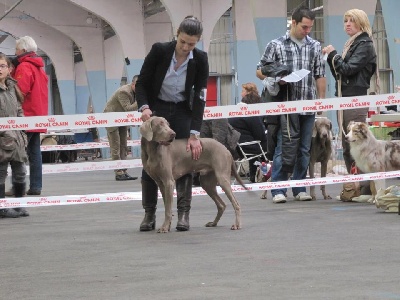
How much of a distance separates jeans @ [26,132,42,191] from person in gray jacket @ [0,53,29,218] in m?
1.67

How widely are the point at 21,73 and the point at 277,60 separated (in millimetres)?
3114

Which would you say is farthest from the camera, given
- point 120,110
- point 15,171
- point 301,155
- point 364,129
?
point 120,110

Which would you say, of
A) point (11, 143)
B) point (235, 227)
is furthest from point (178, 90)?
point (11, 143)

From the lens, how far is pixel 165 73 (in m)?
8.62

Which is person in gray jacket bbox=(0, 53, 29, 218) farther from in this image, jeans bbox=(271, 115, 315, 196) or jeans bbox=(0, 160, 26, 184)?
jeans bbox=(271, 115, 315, 196)

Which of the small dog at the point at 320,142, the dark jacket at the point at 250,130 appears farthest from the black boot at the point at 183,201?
the dark jacket at the point at 250,130

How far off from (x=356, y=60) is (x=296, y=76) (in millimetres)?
642

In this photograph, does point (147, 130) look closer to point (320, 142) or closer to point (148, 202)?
point (148, 202)

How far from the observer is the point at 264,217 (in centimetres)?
988

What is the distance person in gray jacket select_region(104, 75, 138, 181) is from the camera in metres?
17.5

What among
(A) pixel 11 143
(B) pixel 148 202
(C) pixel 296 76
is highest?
(C) pixel 296 76

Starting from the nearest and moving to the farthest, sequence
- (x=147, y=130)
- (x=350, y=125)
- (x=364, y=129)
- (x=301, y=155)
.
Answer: (x=147, y=130) < (x=364, y=129) < (x=350, y=125) < (x=301, y=155)

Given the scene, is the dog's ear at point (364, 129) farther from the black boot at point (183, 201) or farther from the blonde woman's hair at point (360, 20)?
the black boot at point (183, 201)

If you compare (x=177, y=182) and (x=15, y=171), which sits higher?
(x=15, y=171)
